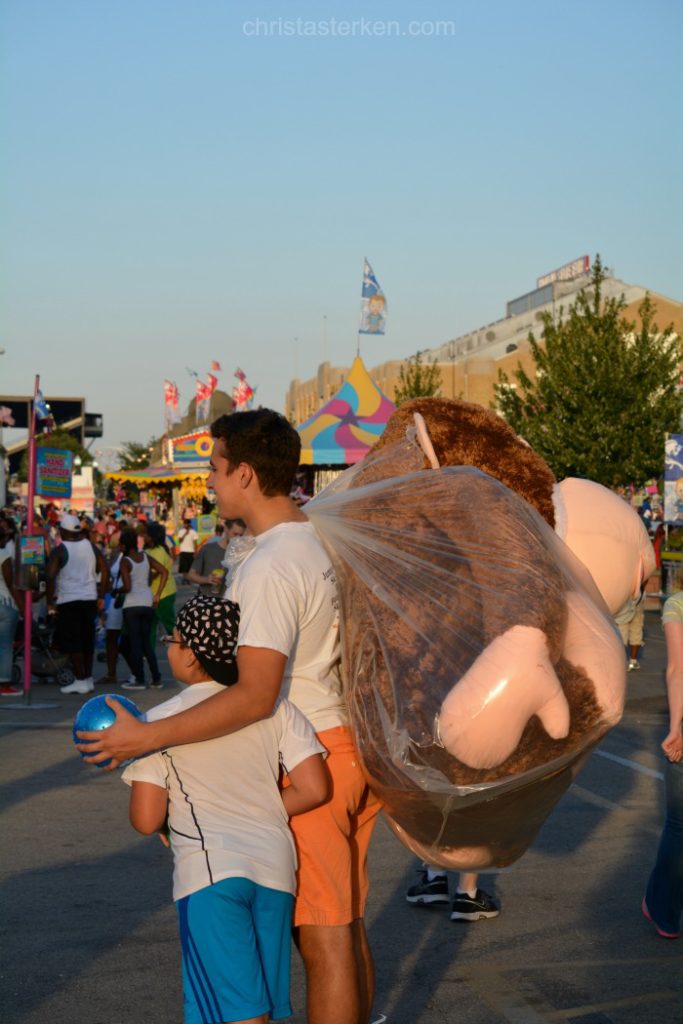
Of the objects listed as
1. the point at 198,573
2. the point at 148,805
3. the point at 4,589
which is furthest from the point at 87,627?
the point at 148,805

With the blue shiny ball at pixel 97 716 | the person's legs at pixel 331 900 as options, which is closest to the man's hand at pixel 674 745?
the person's legs at pixel 331 900

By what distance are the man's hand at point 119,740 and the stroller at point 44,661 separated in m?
11.0

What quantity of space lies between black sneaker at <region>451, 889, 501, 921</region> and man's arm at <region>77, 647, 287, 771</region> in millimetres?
2979

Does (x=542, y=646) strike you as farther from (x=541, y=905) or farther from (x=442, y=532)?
(x=541, y=905)

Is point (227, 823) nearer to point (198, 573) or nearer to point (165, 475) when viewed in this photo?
point (198, 573)

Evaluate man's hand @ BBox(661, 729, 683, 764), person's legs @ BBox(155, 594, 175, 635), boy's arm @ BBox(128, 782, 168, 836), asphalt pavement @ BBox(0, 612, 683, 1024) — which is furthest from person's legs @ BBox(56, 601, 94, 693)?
boy's arm @ BBox(128, 782, 168, 836)

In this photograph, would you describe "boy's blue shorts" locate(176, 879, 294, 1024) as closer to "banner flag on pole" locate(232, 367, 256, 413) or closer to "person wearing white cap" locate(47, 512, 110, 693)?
"person wearing white cap" locate(47, 512, 110, 693)

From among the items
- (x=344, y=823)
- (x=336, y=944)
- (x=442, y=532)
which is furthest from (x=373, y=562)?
(x=336, y=944)

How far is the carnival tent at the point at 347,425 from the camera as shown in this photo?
74.2 ft

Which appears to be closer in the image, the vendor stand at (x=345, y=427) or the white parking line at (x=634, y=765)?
the white parking line at (x=634, y=765)

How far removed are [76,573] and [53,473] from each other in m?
2.05

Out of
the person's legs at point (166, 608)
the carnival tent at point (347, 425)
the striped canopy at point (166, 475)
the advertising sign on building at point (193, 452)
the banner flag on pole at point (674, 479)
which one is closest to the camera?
the person's legs at point (166, 608)

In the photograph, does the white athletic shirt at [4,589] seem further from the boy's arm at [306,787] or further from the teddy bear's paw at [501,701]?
the teddy bear's paw at [501,701]

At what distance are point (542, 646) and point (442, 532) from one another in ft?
1.44
